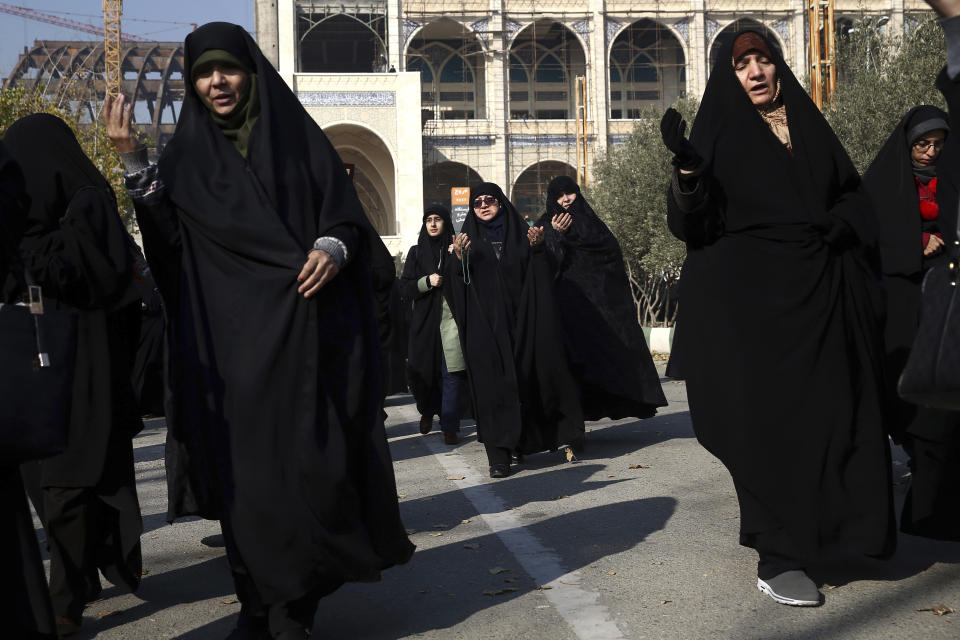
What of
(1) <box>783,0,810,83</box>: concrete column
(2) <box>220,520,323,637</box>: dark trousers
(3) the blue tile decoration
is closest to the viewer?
(2) <box>220,520,323,637</box>: dark trousers

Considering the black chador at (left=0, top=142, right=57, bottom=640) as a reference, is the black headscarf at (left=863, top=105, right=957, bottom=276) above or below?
above

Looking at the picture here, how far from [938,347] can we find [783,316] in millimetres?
1642

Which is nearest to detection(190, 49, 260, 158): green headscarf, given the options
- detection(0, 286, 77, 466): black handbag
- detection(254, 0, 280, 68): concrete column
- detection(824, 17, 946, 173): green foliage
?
detection(0, 286, 77, 466): black handbag

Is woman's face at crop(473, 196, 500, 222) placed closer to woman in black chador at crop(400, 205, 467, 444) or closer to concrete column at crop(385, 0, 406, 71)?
woman in black chador at crop(400, 205, 467, 444)

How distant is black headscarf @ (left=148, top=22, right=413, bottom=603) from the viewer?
333cm

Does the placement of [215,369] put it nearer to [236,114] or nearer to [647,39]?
[236,114]

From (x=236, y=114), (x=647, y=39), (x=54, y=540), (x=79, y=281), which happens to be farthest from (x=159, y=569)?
(x=647, y=39)

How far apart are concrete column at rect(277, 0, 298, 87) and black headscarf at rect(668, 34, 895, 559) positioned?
148ft

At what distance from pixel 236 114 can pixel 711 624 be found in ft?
6.89

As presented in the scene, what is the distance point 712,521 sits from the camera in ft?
16.8

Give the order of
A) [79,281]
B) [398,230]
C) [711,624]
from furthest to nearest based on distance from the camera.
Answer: [398,230] < [79,281] < [711,624]

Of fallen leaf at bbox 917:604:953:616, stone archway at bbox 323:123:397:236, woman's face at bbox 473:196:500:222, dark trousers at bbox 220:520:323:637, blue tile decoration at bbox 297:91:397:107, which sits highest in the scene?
blue tile decoration at bbox 297:91:397:107

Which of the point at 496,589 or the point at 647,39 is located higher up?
the point at 647,39

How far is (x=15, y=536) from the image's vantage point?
2.63 metres
